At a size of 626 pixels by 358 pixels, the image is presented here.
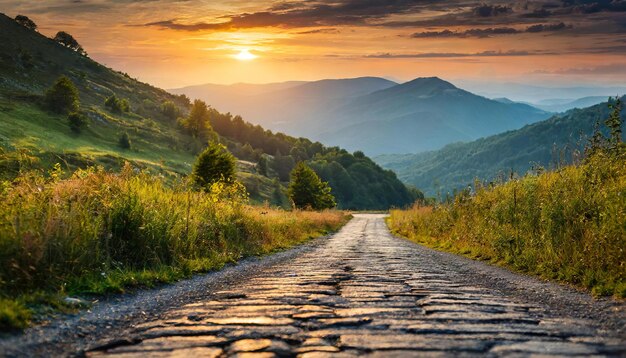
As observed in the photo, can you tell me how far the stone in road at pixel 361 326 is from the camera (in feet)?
16.5

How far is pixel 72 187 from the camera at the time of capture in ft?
34.6

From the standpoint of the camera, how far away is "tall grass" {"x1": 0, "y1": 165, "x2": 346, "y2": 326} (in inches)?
305

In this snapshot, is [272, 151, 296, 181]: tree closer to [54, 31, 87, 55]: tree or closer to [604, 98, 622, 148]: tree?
[54, 31, 87, 55]: tree

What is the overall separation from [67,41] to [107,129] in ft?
289

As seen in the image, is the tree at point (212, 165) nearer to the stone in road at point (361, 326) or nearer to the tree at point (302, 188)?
the tree at point (302, 188)

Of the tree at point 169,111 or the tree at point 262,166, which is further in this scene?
the tree at point 169,111

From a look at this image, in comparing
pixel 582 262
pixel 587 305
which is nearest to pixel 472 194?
pixel 582 262

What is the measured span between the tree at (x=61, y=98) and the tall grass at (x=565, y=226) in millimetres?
90819

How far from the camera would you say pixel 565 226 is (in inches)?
439

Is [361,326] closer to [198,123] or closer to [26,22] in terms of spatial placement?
[198,123]

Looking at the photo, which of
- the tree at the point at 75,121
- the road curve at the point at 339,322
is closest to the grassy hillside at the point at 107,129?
the tree at the point at 75,121

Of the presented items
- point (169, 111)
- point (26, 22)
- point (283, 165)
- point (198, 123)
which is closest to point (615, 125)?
point (198, 123)

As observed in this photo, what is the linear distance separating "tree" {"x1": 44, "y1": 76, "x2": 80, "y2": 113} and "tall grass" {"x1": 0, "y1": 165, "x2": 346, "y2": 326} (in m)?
87.9

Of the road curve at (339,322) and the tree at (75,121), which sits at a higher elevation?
the tree at (75,121)
